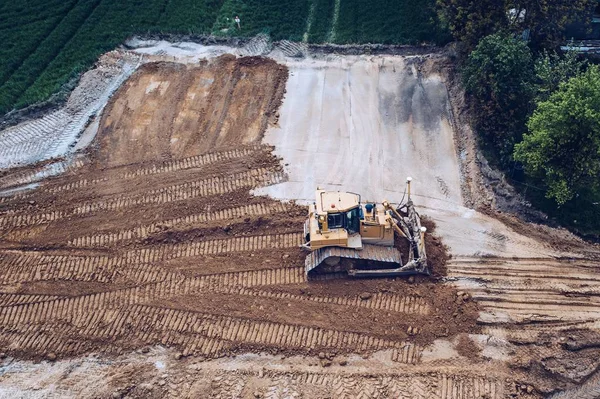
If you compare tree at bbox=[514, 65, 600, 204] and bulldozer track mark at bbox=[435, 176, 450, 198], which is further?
bulldozer track mark at bbox=[435, 176, 450, 198]

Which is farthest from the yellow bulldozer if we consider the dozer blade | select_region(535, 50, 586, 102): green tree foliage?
select_region(535, 50, 586, 102): green tree foliage

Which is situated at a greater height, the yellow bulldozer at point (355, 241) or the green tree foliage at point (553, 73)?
the green tree foliage at point (553, 73)

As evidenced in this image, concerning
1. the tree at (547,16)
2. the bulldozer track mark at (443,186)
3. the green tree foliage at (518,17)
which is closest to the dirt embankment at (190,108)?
the bulldozer track mark at (443,186)

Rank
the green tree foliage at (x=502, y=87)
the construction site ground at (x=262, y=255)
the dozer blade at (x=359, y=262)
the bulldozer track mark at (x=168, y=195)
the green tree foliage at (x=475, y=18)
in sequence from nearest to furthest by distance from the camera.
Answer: the construction site ground at (x=262, y=255) → the dozer blade at (x=359, y=262) → the bulldozer track mark at (x=168, y=195) → the green tree foliage at (x=502, y=87) → the green tree foliage at (x=475, y=18)

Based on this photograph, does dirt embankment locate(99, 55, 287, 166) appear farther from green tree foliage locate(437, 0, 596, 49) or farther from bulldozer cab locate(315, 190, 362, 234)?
green tree foliage locate(437, 0, 596, 49)

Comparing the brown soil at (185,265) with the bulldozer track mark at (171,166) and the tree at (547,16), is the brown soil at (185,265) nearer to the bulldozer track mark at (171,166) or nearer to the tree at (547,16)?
the bulldozer track mark at (171,166)

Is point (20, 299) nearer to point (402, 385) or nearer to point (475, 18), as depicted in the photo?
point (402, 385)
